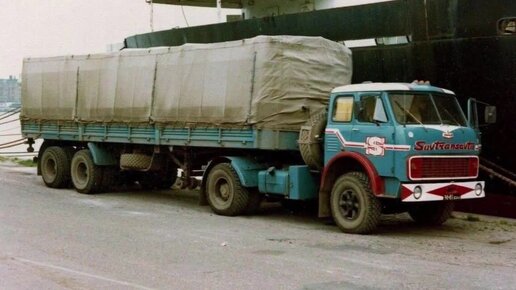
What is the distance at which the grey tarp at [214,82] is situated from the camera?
11.9 meters

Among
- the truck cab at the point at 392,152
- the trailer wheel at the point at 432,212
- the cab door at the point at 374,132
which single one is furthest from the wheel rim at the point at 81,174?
the trailer wheel at the point at 432,212

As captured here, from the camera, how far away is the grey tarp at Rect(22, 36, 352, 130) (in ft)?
39.1

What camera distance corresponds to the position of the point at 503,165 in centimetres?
1282

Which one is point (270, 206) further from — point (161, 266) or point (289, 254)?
point (161, 266)

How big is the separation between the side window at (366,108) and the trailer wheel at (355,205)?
2.67ft

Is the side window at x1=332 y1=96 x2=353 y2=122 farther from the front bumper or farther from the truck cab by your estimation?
the front bumper

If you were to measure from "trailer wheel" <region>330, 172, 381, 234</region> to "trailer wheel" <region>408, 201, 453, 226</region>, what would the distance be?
1345 mm

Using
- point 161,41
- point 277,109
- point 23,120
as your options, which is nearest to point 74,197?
point 23,120

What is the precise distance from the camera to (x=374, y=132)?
33.9ft

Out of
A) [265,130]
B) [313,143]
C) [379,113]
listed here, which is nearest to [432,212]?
[379,113]

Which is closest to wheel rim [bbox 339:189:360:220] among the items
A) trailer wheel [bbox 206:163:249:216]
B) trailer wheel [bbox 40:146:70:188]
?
trailer wheel [bbox 206:163:249:216]

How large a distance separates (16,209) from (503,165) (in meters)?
8.63

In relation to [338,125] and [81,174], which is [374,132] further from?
[81,174]

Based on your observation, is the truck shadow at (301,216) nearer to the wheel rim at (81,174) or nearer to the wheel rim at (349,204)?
the wheel rim at (349,204)
